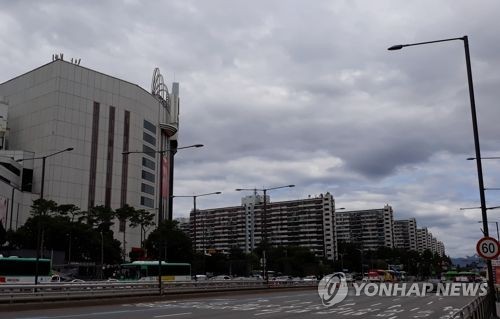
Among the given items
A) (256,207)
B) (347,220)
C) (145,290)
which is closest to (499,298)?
(145,290)

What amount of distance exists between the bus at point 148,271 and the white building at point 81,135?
41022 millimetres

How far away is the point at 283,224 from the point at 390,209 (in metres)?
36.2

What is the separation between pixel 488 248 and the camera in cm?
1636

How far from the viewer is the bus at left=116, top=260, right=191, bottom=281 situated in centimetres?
6216

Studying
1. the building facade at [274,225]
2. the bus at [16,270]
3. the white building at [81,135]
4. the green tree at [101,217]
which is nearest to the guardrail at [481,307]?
the bus at [16,270]

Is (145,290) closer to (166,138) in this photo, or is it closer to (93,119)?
(93,119)

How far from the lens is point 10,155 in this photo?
4309 inches

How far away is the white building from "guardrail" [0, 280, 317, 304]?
5821 cm

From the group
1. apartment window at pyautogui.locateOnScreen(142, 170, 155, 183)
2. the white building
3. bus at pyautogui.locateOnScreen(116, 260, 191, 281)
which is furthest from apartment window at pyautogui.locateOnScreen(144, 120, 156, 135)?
bus at pyautogui.locateOnScreen(116, 260, 191, 281)

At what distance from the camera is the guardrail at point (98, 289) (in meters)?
26.1

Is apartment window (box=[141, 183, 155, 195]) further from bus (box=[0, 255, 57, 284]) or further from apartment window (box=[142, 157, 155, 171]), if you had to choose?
bus (box=[0, 255, 57, 284])

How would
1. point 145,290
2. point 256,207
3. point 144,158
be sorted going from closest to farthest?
1. point 145,290
2. point 144,158
3. point 256,207

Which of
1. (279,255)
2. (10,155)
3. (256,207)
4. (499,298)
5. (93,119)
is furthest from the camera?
(256,207)

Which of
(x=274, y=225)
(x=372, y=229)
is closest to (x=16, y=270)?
(x=274, y=225)
